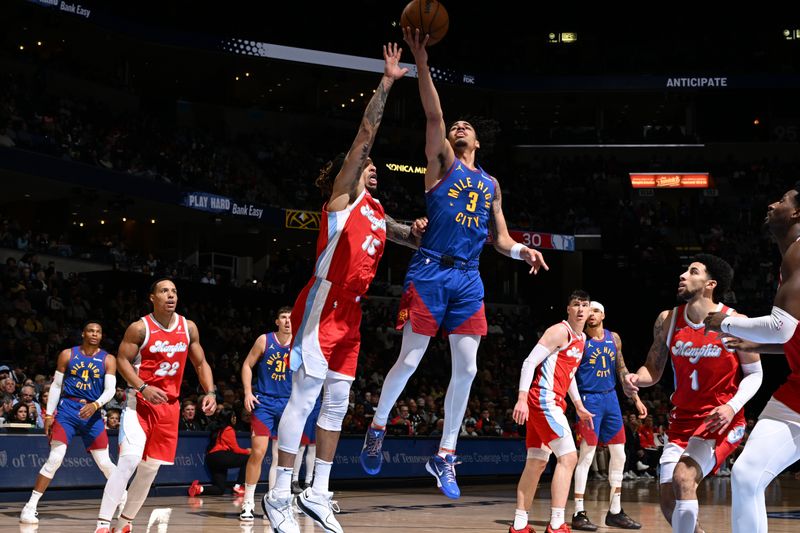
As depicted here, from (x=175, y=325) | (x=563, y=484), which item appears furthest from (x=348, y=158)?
(x=563, y=484)

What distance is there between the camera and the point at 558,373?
1126 cm

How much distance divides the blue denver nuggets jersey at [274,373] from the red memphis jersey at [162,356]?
3.42 meters

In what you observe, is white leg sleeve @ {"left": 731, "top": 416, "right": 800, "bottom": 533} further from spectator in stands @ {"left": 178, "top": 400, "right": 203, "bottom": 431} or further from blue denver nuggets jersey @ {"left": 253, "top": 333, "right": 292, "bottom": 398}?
spectator in stands @ {"left": 178, "top": 400, "right": 203, "bottom": 431}

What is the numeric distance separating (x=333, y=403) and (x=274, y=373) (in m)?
5.89

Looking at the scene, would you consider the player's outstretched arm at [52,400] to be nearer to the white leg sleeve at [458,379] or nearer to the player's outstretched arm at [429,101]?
the white leg sleeve at [458,379]

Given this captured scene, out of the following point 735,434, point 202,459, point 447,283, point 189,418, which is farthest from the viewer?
point 202,459

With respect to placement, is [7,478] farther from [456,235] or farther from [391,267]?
[391,267]

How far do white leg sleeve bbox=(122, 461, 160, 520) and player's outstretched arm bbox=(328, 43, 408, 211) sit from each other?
11.5 feet

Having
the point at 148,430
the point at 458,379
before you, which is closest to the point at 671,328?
the point at 458,379

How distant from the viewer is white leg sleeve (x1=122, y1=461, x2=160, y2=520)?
9.26 meters

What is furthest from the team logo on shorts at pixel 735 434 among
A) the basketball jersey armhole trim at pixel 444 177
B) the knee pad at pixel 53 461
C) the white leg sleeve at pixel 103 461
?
the knee pad at pixel 53 461

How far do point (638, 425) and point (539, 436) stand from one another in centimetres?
1436

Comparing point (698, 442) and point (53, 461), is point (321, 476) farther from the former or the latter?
point (53, 461)

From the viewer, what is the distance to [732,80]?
128 ft
